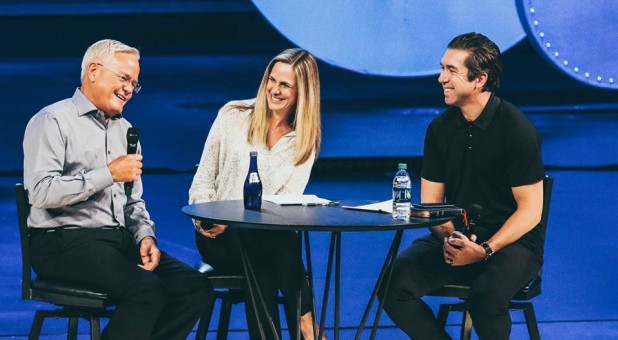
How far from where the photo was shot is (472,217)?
9.64 feet

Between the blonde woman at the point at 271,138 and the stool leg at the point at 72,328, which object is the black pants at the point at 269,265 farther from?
the stool leg at the point at 72,328

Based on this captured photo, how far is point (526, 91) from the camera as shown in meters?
4.14

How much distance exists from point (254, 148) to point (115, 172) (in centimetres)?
65

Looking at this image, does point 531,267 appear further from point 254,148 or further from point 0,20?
point 0,20

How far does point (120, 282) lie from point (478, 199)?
1304 mm

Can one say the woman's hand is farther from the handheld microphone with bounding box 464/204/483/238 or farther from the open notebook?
the handheld microphone with bounding box 464/204/483/238

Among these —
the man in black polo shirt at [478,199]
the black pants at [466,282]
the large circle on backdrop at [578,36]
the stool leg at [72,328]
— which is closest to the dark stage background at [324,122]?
the large circle on backdrop at [578,36]

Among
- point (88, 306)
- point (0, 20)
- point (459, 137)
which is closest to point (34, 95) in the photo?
point (0, 20)

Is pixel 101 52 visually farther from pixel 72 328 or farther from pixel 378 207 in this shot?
pixel 378 207

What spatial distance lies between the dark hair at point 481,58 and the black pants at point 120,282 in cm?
127

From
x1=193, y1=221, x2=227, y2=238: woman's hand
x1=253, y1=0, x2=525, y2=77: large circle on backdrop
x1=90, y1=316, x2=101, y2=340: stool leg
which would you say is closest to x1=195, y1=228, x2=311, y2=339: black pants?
x1=193, y1=221, x2=227, y2=238: woman's hand

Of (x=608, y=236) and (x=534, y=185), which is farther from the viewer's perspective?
(x=608, y=236)

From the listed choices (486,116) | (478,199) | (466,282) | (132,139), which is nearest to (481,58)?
(486,116)

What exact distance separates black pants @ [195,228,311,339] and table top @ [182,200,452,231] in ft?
0.48
